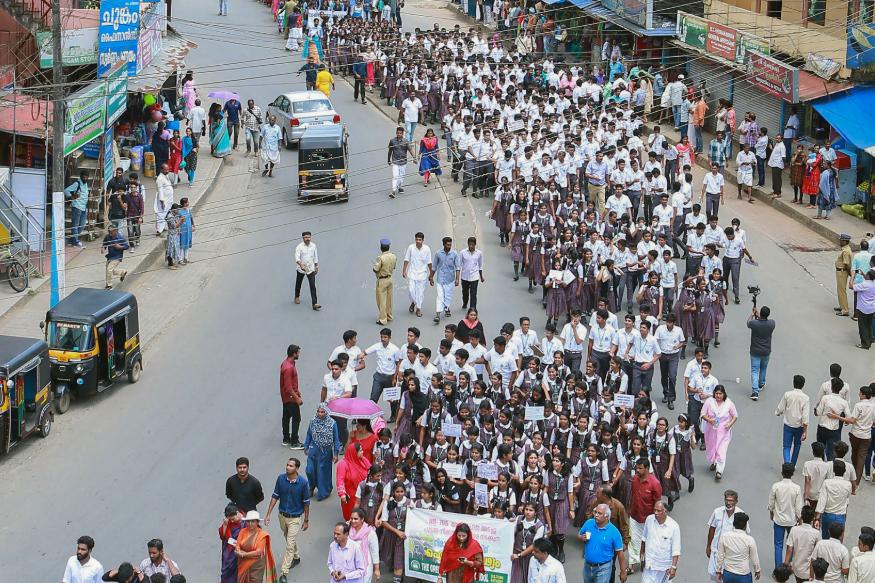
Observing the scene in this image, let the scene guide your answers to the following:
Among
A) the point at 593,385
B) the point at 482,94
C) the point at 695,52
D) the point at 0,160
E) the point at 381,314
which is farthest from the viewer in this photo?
the point at 695,52

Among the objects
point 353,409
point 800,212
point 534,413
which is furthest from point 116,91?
point 534,413

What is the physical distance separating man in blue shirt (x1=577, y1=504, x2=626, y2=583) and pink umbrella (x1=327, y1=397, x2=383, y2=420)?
139 inches

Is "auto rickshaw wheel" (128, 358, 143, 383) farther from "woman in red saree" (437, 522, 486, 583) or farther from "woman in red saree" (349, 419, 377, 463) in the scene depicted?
"woman in red saree" (437, 522, 486, 583)

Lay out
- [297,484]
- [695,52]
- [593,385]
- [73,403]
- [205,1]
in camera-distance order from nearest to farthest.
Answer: [297,484] < [593,385] < [73,403] < [695,52] < [205,1]

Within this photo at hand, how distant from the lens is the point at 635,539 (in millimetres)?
16094

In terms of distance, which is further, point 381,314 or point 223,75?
point 223,75

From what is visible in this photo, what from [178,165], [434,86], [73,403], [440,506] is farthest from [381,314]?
[434,86]

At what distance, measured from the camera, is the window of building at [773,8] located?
37375 mm

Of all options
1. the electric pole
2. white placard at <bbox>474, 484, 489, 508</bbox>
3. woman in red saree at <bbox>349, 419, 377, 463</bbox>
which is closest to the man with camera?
woman in red saree at <bbox>349, 419, 377, 463</bbox>

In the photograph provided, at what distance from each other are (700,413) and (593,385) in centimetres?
163

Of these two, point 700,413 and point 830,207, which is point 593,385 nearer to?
point 700,413

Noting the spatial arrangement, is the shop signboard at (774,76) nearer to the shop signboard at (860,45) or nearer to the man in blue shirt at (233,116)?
the shop signboard at (860,45)

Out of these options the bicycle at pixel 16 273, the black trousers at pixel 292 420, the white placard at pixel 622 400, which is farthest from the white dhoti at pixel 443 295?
the bicycle at pixel 16 273

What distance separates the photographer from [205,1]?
187 ft
